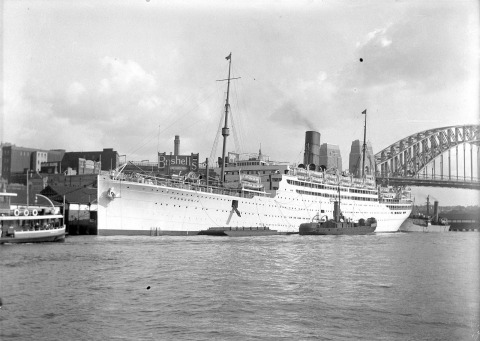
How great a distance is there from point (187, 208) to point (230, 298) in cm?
2879

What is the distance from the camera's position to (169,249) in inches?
1192

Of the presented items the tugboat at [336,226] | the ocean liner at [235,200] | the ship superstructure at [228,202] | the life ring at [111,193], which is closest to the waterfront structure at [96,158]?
the ocean liner at [235,200]

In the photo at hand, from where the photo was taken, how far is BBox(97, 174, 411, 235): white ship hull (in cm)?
4109

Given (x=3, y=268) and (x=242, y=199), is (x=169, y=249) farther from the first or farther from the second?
(x=242, y=199)

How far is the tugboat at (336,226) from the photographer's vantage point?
54594 millimetres

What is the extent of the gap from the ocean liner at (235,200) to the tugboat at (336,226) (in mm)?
2097

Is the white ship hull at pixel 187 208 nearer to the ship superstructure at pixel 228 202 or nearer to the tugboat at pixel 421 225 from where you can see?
the ship superstructure at pixel 228 202

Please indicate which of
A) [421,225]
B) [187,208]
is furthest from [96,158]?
[421,225]

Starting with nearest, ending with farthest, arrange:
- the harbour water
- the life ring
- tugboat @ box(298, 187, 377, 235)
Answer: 1. the harbour water
2. the life ring
3. tugboat @ box(298, 187, 377, 235)

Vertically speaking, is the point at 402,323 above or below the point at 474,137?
below

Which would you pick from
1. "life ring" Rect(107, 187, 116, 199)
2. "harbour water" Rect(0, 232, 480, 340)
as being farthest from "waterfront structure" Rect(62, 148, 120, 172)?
"harbour water" Rect(0, 232, 480, 340)

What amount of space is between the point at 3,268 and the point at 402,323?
16490mm

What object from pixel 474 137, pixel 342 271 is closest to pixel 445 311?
pixel 342 271

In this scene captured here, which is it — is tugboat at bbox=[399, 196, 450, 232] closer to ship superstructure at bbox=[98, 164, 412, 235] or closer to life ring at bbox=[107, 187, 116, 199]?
ship superstructure at bbox=[98, 164, 412, 235]
